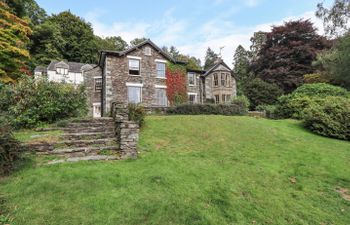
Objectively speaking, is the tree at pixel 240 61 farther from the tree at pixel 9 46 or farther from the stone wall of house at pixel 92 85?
the tree at pixel 9 46

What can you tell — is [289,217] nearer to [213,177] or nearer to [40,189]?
[213,177]

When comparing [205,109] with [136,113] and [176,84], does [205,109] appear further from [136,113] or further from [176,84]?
[136,113]

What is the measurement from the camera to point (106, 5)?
12.6m

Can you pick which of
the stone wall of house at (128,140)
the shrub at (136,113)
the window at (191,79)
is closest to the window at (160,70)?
the window at (191,79)

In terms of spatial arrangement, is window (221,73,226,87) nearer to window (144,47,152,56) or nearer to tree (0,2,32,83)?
window (144,47,152,56)

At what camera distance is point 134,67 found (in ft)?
63.1

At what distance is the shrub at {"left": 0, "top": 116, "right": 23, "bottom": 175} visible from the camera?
15.4 feet

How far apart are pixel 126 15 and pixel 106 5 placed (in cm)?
156

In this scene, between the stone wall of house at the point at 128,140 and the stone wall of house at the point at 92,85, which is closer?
the stone wall of house at the point at 128,140

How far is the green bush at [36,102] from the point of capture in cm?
862

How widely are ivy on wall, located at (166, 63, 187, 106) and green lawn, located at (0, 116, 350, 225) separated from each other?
43.4 feet

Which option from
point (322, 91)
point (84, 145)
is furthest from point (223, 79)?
point (84, 145)

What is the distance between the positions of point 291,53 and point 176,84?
19824 mm

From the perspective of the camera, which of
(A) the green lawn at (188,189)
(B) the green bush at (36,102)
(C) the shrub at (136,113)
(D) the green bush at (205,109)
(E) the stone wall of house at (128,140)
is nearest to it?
(A) the green lawn at (188,189)
